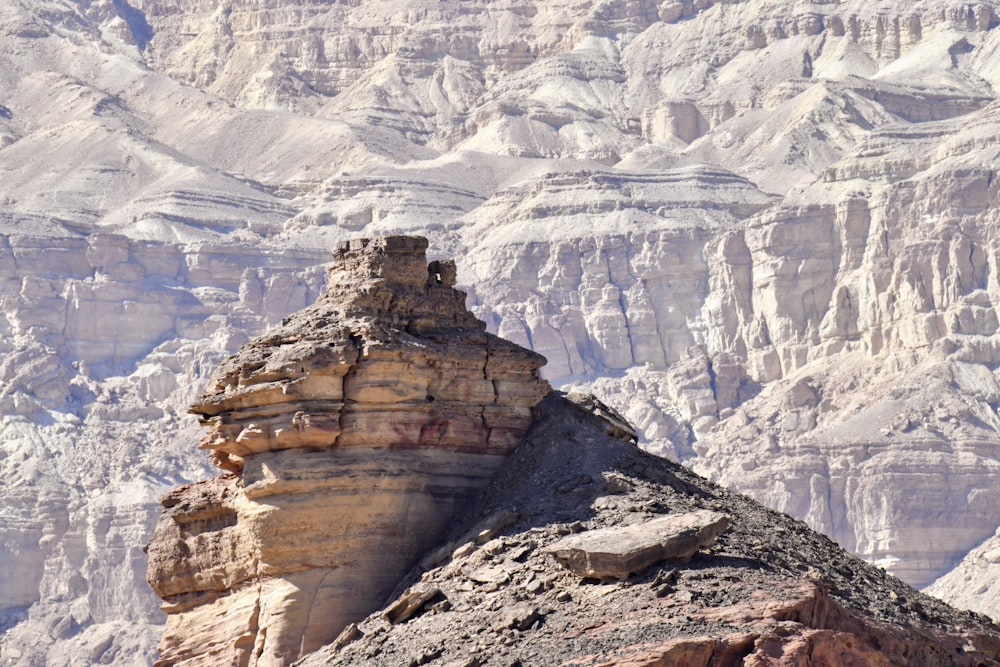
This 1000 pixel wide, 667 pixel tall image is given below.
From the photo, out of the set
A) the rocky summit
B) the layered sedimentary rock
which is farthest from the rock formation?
the layered sedimentary rock

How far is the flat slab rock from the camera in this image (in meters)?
43.0

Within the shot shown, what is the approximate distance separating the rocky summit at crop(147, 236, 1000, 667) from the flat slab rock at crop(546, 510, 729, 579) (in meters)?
0.04

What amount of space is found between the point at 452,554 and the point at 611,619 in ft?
19.7

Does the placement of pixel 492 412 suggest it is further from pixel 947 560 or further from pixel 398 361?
pixel 947 560

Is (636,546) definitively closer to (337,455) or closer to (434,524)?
(434,524)

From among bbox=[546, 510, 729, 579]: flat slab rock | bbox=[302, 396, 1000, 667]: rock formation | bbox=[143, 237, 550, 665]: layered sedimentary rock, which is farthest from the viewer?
bbox=[143, 237, 550, 665]: layered sedimentary rock

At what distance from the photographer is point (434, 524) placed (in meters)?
49.3

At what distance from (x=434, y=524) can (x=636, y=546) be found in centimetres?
686

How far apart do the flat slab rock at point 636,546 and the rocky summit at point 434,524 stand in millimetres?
42

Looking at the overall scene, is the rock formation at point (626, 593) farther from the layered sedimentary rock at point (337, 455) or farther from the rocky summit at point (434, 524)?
the layered sedimentary rock at point (337, 455)

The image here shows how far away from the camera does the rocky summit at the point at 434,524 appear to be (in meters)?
43.1

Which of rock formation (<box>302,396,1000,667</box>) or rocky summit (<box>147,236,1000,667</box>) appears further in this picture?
rocky summit (<box>147,236,1000,667</box>)

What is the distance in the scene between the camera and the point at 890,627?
44.2m

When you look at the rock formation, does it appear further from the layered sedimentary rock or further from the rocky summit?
the layered sedimentary rock
